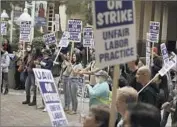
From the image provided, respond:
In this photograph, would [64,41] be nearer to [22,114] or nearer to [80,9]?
[22,114]

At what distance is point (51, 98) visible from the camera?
5223 millimetres

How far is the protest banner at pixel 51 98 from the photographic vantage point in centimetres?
506

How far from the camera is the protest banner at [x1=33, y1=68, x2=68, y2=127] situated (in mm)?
5056


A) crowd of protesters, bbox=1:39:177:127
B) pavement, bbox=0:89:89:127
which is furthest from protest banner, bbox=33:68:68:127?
pavement, bbox=0:89:89:127

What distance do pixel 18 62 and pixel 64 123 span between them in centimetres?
1245

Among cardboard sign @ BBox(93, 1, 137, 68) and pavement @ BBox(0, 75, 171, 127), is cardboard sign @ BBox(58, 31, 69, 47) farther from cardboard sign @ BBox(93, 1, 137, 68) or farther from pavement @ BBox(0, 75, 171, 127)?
cardboard sign @ BBox(93, 1, 137, 68)

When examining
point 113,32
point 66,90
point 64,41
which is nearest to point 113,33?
point 113,32

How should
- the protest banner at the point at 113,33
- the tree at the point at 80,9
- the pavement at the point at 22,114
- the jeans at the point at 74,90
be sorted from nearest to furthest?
the protest banner at the point at 113,33
the pavement at the point at 22,114
the jeans at the point at 74,90
the tree at the point at 80,9

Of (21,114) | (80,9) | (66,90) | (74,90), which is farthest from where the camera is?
(80,9)

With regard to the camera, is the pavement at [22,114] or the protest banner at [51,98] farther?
the pavement at [22,114]

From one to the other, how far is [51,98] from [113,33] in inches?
42.9

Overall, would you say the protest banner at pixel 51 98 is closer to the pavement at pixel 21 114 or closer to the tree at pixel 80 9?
the pavement at pixel 21 114

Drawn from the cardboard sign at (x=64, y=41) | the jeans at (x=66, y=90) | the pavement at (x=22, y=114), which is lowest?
the pavement at (x=22, y=114)

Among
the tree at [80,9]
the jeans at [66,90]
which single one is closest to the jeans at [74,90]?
the jeans at [66,90]
